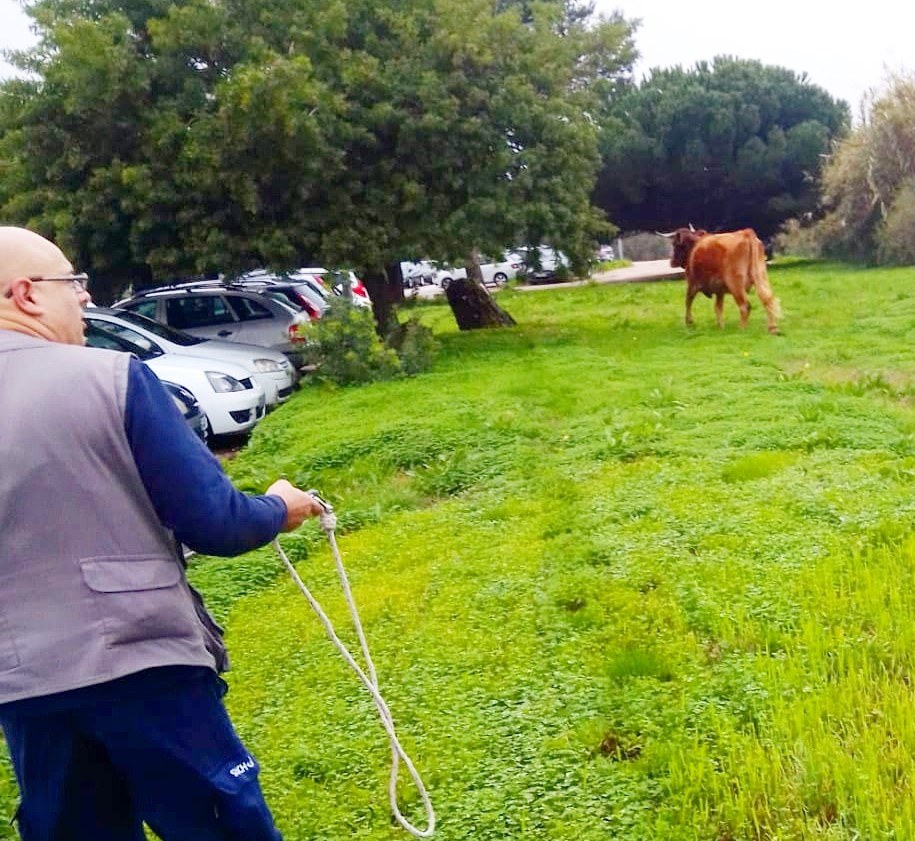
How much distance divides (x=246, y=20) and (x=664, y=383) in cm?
784

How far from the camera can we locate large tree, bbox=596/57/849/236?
31.8 m

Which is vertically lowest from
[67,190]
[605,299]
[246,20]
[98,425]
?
[605,299]

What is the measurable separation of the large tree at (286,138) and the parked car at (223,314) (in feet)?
1.71

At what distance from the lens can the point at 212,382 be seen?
11.6 m

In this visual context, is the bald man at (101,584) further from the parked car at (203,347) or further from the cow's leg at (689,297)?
the cow's leg at (689,297)

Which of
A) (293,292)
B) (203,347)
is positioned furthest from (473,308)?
(203,347)

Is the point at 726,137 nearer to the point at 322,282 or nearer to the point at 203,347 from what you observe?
the point at 322,282

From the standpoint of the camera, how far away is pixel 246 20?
14305mm

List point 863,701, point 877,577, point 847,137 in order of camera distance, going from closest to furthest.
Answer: point 863,701 → point 877,577 → point 847,137

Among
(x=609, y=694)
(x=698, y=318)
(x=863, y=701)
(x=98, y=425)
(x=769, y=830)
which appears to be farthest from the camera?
(x=698, y=318)

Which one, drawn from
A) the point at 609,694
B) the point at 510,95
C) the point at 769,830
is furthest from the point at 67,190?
the point at 769,830

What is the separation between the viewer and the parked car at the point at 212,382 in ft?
37.7

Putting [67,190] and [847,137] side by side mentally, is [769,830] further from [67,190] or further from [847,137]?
[847,137]

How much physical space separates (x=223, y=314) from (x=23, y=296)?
12904 millimetres
